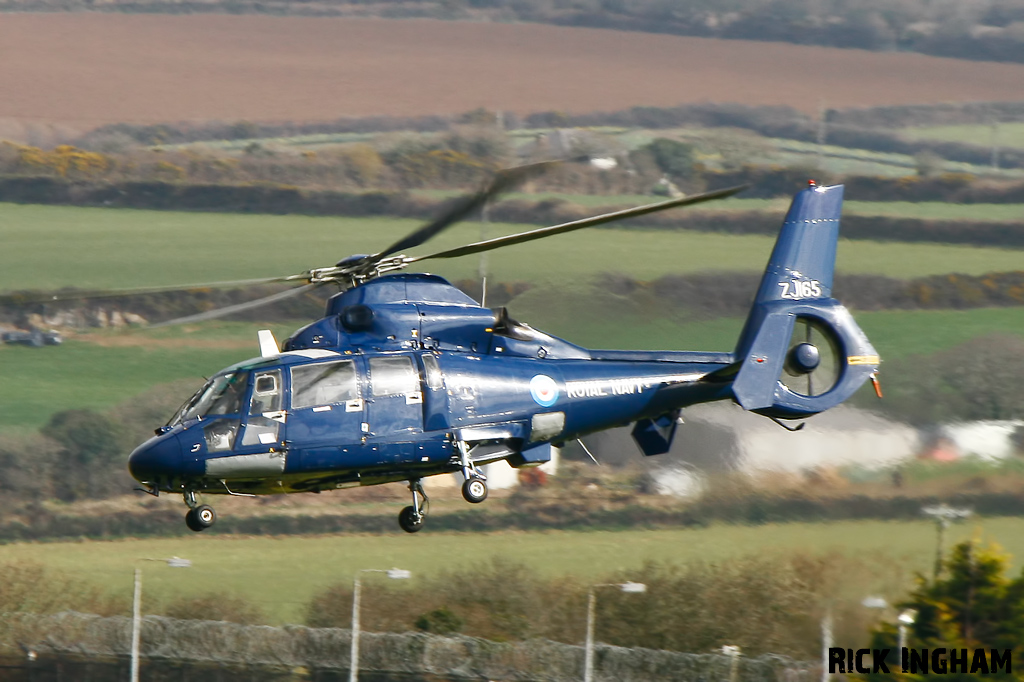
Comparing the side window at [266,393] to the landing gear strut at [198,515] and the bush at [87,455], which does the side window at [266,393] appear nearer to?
the landing gear strut at [198,515]

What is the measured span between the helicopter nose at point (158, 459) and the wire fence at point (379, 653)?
51.5ft

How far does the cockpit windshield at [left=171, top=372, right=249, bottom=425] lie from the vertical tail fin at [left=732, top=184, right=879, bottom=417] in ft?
22.3

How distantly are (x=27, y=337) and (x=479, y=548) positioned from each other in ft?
69.9

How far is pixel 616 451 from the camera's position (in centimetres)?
3934

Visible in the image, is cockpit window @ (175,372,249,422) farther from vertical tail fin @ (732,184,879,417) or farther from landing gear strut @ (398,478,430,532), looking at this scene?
vertical tail fin @ (732,184,879,417)

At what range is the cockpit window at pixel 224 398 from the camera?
1706 cm

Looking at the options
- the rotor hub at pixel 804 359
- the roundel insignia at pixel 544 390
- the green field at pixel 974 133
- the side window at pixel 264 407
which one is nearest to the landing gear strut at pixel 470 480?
the roundel insignia at pixel 544 390

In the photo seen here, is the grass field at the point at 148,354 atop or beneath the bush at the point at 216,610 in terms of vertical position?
atop

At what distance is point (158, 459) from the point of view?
667 inches

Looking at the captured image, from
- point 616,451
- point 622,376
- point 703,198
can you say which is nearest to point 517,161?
point 616,451

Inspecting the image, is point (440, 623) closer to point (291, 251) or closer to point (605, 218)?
point (605, 218)

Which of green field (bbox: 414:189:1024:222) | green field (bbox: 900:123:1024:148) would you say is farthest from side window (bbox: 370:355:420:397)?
green field (bbox: 900:123:1024:148)

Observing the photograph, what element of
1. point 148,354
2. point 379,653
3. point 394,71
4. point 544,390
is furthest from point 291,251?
point 544,390

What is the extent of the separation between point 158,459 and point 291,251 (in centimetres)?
3612
